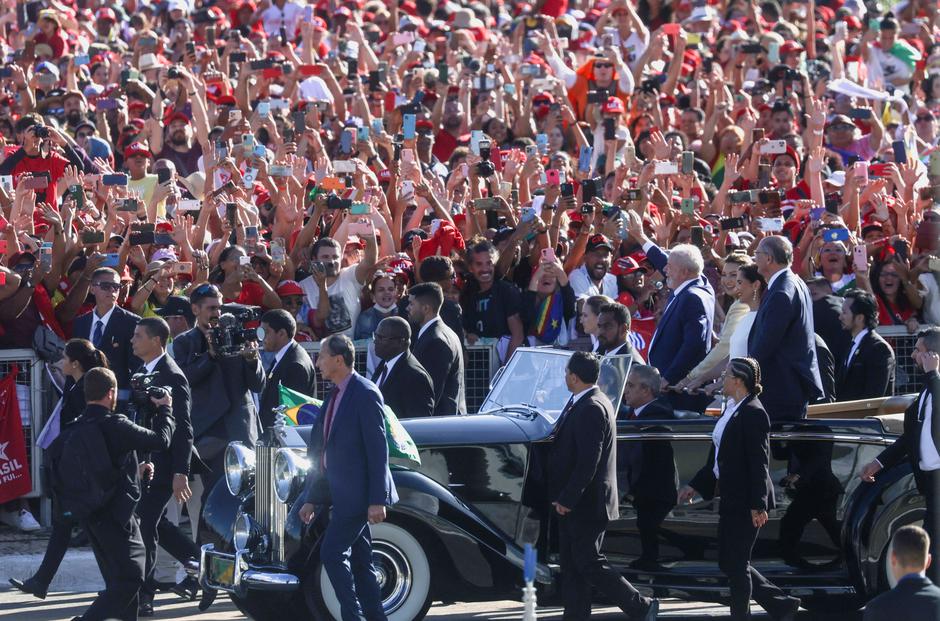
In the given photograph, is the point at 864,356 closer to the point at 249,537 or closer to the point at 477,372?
the point at 477,372

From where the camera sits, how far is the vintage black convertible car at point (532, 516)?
864cm

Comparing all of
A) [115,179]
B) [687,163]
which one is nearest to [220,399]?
[115,179]

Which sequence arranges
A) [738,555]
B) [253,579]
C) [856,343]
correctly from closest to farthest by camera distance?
[253,579], [738,555], [856,343]

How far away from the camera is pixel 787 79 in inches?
686

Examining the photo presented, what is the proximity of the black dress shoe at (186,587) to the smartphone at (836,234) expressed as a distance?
18.1ft

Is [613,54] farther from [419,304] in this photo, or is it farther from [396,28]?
[419,304]

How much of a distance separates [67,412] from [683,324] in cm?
386

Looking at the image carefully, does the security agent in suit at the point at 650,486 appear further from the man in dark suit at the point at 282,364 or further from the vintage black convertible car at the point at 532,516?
the man in dark suit at the point at 282,364

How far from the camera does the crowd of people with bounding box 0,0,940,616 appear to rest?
34.4 ft

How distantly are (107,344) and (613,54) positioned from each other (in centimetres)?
809

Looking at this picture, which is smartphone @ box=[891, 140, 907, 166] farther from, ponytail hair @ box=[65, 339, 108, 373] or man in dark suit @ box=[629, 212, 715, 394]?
ponytail hair @ box=[65, 339, 108, 373]

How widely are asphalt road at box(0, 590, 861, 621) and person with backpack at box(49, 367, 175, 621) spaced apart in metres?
0.93

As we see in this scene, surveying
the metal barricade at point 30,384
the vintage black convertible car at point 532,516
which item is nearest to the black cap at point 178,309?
the metal barricade at point 30,384

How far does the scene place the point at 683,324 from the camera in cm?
1041
